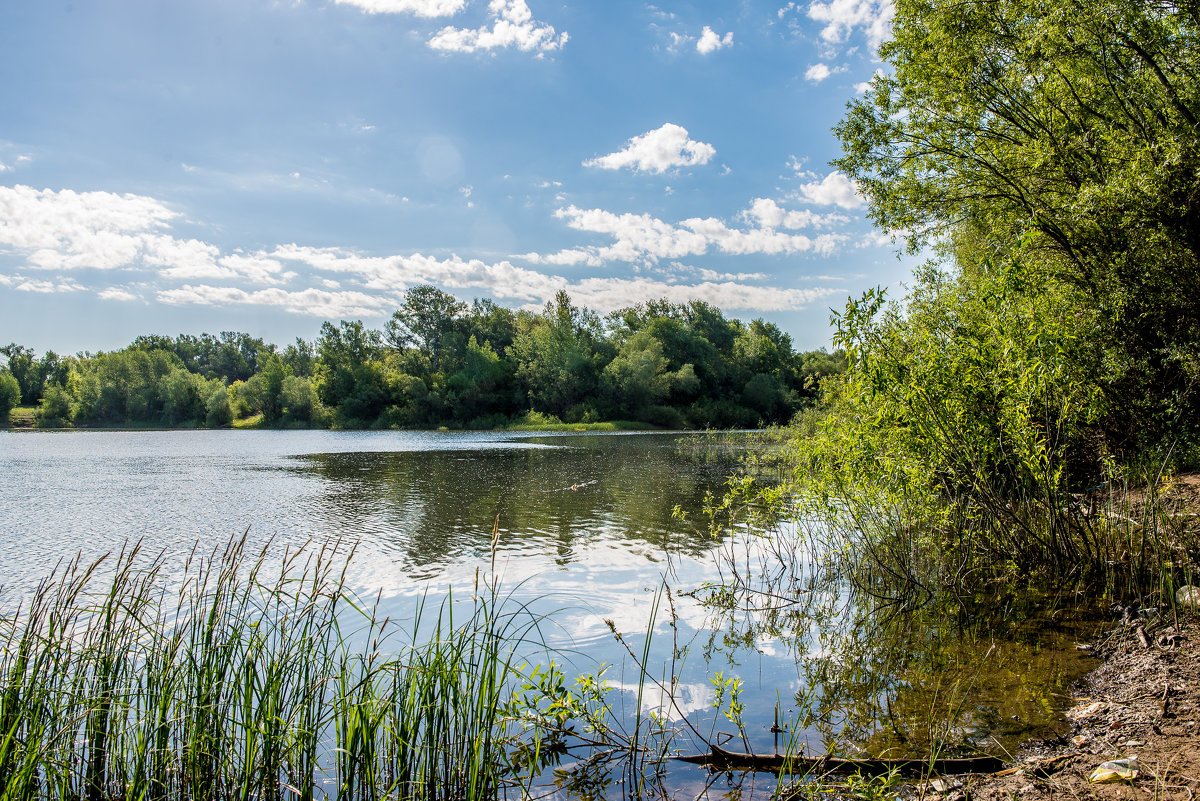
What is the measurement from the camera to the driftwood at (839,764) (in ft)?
13.8

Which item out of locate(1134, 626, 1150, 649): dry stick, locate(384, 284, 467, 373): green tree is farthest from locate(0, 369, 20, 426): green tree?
locate(1134, 626, 1150, 649): dry stick

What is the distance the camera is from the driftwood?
165 inches

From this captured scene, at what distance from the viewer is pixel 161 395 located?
312ft

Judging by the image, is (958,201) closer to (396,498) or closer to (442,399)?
(396,498)

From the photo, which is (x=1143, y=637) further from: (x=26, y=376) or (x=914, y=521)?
(x=26, y=376)

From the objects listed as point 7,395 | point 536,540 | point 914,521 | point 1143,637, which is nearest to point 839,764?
point 1143,637

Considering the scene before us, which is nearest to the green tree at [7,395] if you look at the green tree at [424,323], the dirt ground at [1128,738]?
the green tree at [424,323]

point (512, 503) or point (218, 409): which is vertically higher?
point (218, 409)

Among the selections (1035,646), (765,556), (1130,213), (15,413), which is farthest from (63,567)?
(15,413)

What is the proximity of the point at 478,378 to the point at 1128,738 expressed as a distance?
81.9 m

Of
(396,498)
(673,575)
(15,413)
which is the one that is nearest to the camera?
(673,575)

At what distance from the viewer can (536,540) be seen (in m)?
13.9

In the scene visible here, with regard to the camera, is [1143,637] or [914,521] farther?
[914,521]

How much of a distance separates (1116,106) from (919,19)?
5.45m
